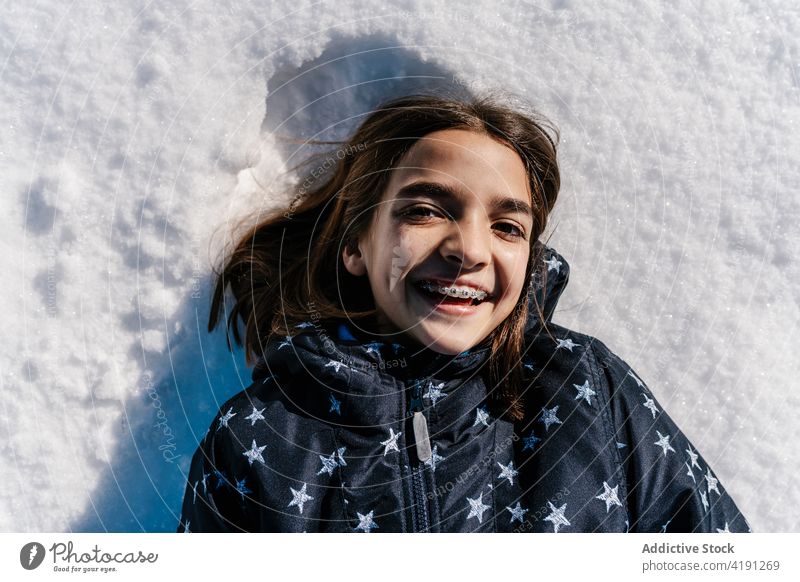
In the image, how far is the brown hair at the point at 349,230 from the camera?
0.92 metres

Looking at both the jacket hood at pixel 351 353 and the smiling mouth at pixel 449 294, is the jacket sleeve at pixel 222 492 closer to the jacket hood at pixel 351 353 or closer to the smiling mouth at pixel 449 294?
the jacket hood at pixel 351 353

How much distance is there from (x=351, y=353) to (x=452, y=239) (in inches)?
7.6

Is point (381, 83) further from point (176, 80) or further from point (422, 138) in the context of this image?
point (176, 80)

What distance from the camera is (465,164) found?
33.5 inches

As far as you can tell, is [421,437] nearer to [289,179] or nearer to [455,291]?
[455,291]

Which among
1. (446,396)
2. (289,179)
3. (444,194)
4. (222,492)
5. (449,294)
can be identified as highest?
(289,179)

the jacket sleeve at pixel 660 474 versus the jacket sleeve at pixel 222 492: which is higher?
the jacket sleeve at pixel 660 474

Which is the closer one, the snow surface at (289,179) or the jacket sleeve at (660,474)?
the jacket sleeve at (660,474)

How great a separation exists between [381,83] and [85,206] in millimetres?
459

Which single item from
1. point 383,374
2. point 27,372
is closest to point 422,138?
point 383,374

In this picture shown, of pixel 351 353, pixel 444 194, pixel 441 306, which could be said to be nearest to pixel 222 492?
pixel 351 353

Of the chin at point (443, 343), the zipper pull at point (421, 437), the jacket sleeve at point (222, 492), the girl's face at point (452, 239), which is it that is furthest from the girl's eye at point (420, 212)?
the jacket sleeve at point (222, 492)

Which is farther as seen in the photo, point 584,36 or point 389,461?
point 584,36
